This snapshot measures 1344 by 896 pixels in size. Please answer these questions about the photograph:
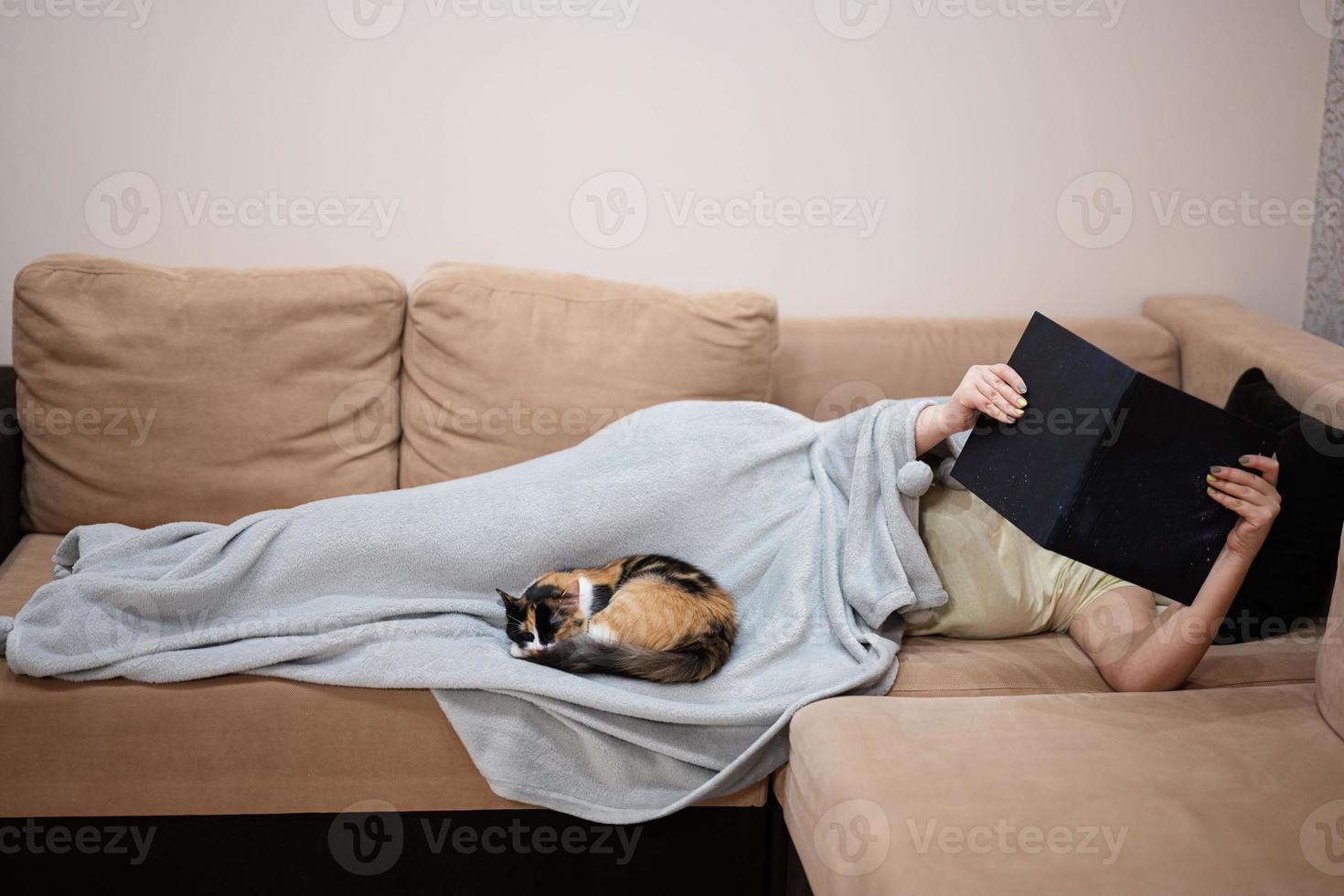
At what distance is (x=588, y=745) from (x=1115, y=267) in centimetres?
166

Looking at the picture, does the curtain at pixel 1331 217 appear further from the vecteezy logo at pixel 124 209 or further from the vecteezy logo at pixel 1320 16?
the vecteezy logo at pixel 124 209

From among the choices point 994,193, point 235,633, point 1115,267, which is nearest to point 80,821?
point 235,633

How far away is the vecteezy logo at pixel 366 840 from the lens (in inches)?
64.8

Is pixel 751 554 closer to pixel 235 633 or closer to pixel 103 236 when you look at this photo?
pixel 235 633

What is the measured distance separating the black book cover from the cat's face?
26.3 inches

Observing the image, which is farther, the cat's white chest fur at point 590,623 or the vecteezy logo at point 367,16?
the vecteezy logo at point 367,16

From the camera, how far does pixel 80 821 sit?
64.4 inches

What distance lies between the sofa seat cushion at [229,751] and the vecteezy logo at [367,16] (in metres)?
1.36

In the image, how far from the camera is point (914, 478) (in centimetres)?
177
